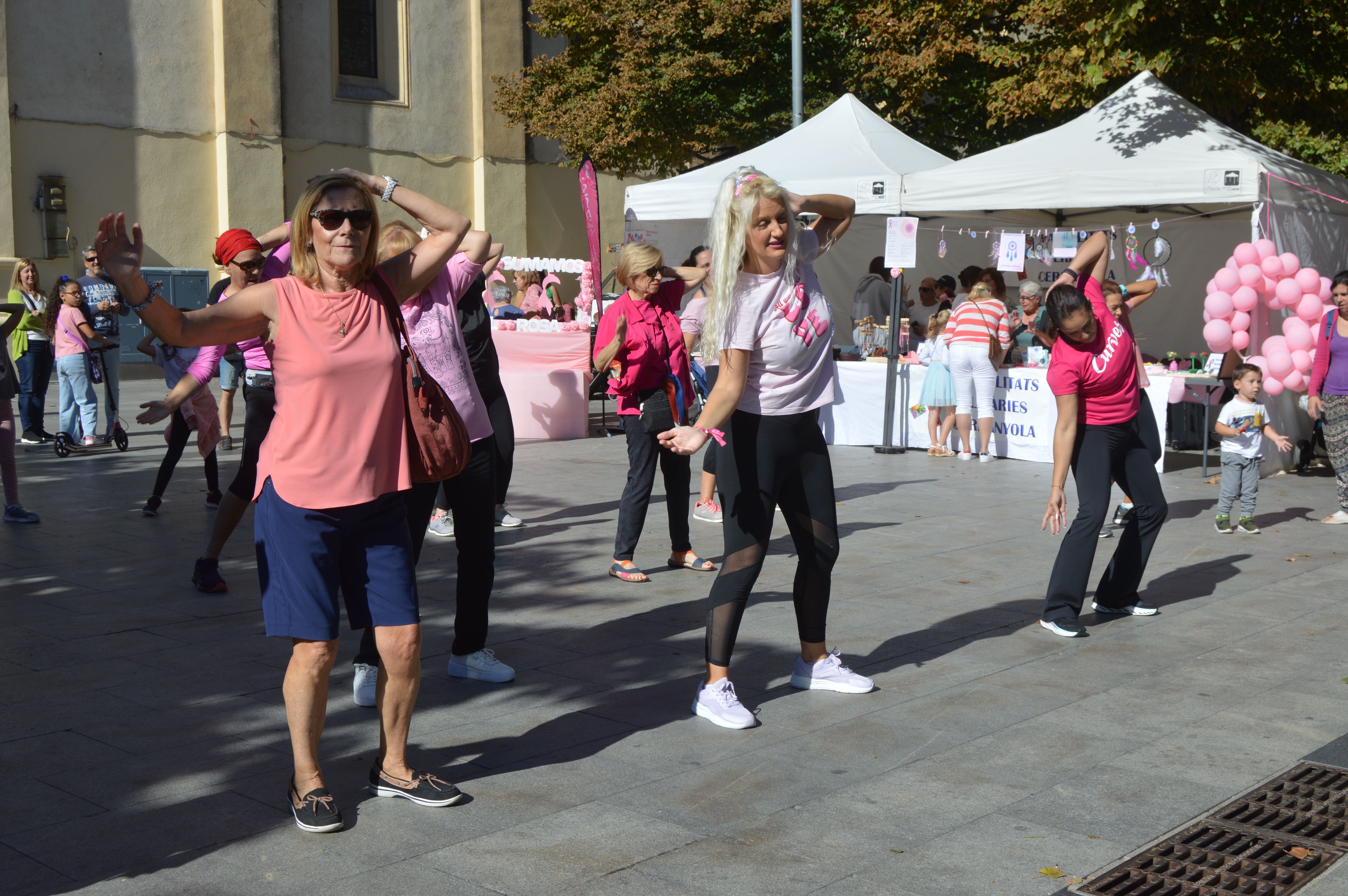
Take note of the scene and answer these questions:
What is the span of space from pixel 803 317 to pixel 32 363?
11.2 meters

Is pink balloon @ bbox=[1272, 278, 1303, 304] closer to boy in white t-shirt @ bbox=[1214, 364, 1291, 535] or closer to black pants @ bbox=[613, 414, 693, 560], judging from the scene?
boy in white t-shirt @ bbox=[1214, 364, 1291, 535]

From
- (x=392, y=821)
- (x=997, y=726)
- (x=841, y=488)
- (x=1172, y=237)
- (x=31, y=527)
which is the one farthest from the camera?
(x=1172, y=237)

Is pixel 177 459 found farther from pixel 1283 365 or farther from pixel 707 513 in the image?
pixel 1283 365

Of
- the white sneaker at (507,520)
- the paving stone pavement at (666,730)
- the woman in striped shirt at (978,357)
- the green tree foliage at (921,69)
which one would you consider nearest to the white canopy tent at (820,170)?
the woman in striped shirt at (978,357)

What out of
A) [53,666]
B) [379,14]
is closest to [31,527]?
[53,666]

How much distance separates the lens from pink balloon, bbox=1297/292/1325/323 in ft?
35.2

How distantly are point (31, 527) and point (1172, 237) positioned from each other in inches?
552

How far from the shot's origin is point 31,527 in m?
8.77

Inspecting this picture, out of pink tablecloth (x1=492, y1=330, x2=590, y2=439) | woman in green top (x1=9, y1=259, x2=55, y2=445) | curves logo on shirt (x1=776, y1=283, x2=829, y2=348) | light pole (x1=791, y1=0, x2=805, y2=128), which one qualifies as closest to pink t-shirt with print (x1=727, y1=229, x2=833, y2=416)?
curves logo on shirt (x1=776, y1=283, x2=829, y2=348)

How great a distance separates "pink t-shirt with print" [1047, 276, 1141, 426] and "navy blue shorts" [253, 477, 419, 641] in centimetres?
350

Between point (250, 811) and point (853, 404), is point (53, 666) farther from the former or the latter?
point (853, 404)

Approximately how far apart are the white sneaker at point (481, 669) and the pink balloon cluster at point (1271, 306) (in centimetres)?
765

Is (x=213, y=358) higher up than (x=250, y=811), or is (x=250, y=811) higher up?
(x=213, y=358)

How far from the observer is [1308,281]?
35.3ft
